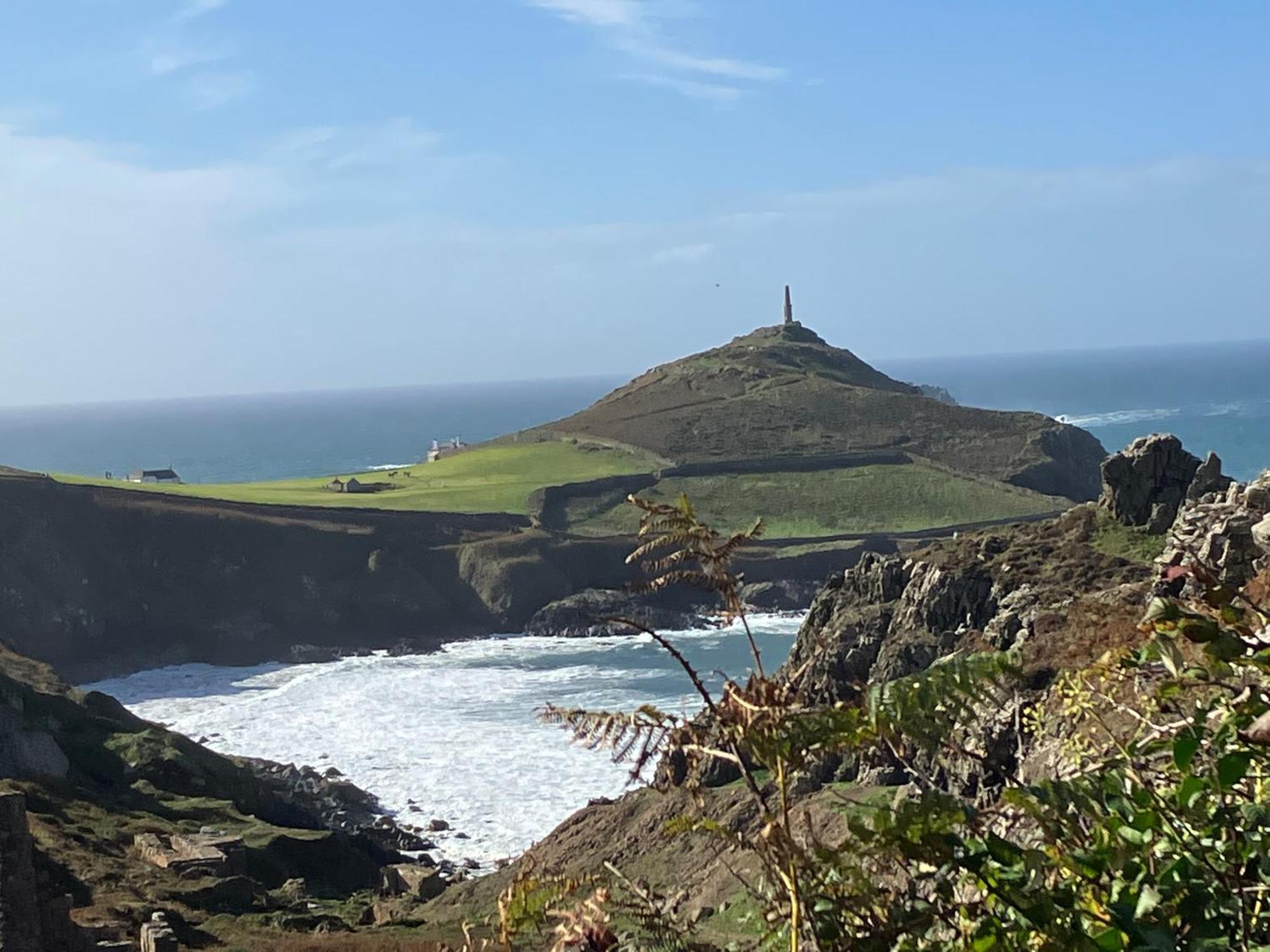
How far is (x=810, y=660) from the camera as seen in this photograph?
2797 mm

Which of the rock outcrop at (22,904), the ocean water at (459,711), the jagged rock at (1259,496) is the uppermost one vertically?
the jagged rock at (1259,496)

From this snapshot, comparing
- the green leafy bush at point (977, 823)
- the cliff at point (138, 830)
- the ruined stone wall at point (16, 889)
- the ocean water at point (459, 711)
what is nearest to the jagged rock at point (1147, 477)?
the ocean water at point (459, 711)

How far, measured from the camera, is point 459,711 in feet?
186

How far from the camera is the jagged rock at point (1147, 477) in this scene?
1223 inches

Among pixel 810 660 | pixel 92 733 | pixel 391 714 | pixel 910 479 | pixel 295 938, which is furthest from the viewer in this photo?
pixel 910 479

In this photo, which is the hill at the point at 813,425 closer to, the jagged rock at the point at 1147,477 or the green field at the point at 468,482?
the green field at the point at 468,482

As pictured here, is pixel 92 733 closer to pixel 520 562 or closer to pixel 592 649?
pixel 592 649

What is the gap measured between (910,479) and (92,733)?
72.8 meters

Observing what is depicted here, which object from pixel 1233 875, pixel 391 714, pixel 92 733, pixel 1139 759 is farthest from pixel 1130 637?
pixel 391 714

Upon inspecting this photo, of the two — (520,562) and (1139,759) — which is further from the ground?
(1139,759)

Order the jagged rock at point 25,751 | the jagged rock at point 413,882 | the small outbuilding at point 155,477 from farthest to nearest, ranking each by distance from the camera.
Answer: the small outbuilding at point 155,477, the jagged rock at point 25,751, the jagged rock at point 413,882

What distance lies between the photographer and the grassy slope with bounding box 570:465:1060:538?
9381cm

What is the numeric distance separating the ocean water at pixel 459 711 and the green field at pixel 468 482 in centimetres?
2227

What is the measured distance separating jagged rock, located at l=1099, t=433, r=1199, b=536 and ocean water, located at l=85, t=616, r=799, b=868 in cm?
1011
